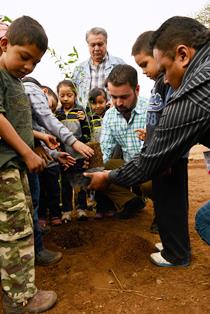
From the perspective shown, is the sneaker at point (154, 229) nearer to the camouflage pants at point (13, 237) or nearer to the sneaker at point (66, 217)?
the sneaker at point (66, 217)

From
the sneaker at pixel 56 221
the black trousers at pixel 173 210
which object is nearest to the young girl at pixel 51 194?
the sneaker at pixel 56 221

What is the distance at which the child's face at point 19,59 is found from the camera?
6.86 ft

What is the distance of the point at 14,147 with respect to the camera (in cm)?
205

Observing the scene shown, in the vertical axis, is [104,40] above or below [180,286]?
above

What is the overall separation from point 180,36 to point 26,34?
0.88 metres

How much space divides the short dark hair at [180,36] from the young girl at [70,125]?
6.37ft

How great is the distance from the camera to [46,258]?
107 inches

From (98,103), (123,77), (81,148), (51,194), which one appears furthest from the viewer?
(98,103)

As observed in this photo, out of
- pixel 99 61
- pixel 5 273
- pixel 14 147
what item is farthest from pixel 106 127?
pixel 5 273

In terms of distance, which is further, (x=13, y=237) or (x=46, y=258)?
(x=46, y=258)

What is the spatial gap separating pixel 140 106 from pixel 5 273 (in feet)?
6.91

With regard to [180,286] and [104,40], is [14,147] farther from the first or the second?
[104,40]

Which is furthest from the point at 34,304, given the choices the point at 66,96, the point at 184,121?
the point at 66,96

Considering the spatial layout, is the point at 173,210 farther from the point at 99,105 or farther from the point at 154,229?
the point at 99,105
